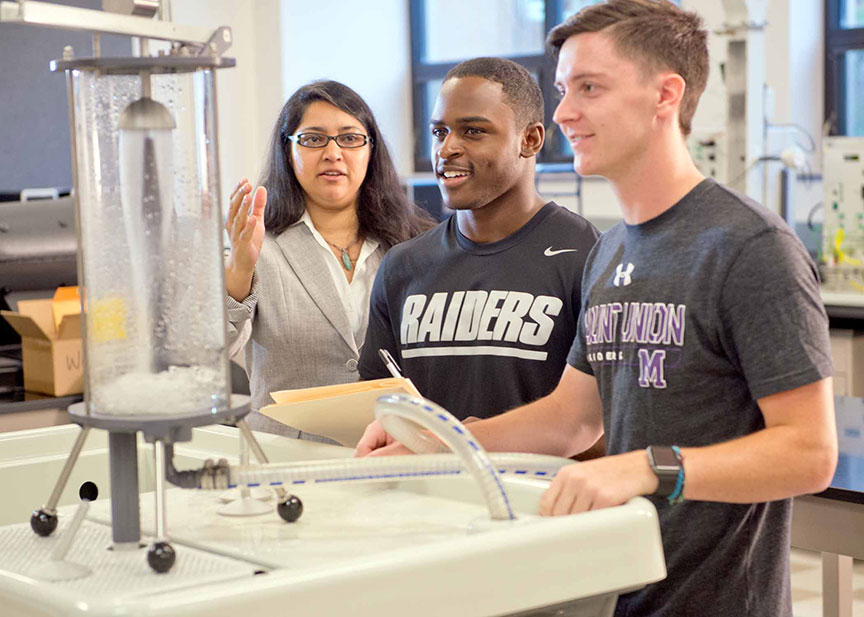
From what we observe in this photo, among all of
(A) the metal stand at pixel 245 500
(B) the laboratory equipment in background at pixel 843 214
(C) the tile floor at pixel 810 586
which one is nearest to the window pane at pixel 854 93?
(B) the laboratory equipment in background at pixel 843 214

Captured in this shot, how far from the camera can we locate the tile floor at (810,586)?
135 inches

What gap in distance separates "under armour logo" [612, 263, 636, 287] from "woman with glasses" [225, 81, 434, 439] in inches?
39.7

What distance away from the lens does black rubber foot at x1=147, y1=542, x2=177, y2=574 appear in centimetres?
95

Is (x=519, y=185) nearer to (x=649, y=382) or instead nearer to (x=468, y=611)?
(x=649, y=382)

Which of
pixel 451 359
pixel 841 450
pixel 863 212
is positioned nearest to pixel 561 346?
pixel 451 359

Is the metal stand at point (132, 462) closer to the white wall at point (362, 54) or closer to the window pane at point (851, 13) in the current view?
the window pane at point (851, 13)

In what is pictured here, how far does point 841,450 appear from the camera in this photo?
2.17 metres

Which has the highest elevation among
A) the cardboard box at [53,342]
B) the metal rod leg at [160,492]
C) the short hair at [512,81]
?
the short hair at [512,81]

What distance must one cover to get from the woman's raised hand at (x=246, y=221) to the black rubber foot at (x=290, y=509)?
1044 mm

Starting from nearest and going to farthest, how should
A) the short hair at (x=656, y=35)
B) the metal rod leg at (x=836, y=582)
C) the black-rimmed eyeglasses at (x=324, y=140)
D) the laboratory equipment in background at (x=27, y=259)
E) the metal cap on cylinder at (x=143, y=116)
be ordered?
the metal cap on cylinder at (x=143, y=116) → the short hair at (x=656, y=35) → the metal rod leg at (x=836, y=582) → the black-rimmed eyeglasses at (x=324, y=140) → the laboratory equipment in background at (x=27, y=259)

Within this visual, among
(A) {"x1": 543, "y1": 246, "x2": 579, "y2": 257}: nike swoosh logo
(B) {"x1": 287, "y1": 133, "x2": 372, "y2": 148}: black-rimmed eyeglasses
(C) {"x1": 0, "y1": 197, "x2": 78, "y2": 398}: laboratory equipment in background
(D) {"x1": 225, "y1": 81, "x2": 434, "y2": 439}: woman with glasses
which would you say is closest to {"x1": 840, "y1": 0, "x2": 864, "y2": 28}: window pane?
(D) {"x1": 225, "y1": 81, "x2": 434, "y2": 439}: woman with glasses

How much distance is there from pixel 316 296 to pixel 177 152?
142 cm

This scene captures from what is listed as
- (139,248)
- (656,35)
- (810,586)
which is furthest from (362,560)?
(810,586)

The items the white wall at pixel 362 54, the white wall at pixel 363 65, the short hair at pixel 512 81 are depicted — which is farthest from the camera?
the white wall at pixel 362 54
